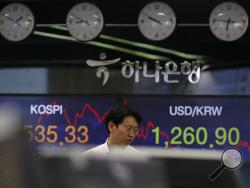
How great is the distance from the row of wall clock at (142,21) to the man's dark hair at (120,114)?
69cm

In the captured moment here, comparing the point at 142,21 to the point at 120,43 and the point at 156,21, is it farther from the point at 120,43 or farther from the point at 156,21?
the point at 120,43

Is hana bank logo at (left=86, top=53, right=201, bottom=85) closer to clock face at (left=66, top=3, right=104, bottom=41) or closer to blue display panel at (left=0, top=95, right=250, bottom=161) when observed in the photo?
blue display panel at (left=0, top=95, right=250, bottom=161)

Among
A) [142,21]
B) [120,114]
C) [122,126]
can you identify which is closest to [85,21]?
[142,21]

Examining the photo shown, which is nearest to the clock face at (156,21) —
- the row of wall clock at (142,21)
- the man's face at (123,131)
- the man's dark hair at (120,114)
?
the row of wall clock at (142,21)

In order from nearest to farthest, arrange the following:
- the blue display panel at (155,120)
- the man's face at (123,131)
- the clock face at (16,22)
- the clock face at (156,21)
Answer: the man's face at (123,131)
the blue display panel at (155,120)
the clock face at (156,21)
the clock face at (16,22)

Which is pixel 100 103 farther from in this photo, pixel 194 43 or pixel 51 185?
pixel 51 185

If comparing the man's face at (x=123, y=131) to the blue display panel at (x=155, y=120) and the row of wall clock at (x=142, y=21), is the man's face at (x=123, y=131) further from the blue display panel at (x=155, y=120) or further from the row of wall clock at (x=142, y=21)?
the row of wall clock at (x=142, y=21)

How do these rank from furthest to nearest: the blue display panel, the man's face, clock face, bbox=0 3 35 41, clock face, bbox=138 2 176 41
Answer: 1. clock face, bbox=0 3 35 41
2. clock face, bbox=138 2 176 41
3. the blue display panel
4. the man's face

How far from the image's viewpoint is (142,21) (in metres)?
4.53

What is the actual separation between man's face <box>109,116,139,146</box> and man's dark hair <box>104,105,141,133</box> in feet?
0.10

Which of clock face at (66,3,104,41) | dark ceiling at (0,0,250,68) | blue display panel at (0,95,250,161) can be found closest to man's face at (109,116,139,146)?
blue display panel at (0,95,250,161)

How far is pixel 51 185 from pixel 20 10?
406cm

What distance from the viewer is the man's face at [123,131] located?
12.9 feet

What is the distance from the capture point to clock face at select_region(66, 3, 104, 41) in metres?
4.57
